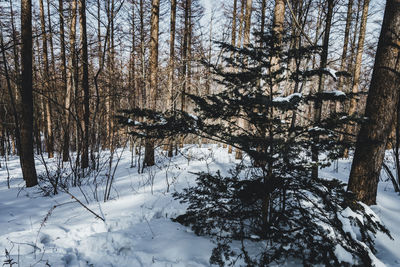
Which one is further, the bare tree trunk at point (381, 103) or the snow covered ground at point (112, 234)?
the bare tree trunk at point (381, 103)

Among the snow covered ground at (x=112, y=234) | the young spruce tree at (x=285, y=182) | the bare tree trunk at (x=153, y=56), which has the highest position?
the bare tree trunk at (x=153, y=56)

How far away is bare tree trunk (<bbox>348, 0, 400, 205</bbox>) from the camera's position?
9.39ft

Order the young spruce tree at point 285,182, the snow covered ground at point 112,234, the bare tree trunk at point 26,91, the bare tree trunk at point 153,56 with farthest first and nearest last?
the bare tree trunk at point 153,56 → the bare tree trunk at point 26,91 → the snow covered ground at point 112,234 → the young spruce tree at point 285,182

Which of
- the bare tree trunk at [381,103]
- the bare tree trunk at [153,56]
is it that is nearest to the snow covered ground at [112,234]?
the bare tree trunk at [381,103]

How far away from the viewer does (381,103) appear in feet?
9.52

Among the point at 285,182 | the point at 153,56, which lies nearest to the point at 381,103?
the point at 285,182

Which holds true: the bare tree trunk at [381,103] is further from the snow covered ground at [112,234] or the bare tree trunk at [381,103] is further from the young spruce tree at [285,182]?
the young spruce tree at [285,182]

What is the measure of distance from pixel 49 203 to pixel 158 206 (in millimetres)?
2537

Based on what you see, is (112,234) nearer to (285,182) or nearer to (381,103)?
(285,182)

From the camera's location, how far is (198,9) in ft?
40.3

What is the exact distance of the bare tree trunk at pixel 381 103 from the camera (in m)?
2.86

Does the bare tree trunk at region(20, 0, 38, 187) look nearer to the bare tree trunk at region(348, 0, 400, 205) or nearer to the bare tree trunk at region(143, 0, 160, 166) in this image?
the bare tree trunk at region(143, 0, 160, 166)

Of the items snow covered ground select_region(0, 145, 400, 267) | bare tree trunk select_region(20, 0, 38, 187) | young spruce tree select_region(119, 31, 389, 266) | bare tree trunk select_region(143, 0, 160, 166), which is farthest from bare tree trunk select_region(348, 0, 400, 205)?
bare tree trunk select_region(20, 0, 38, 187)

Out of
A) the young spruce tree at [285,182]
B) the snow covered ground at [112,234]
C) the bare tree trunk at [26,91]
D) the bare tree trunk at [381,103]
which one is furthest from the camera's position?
the bare tree trunk at [26,91]
